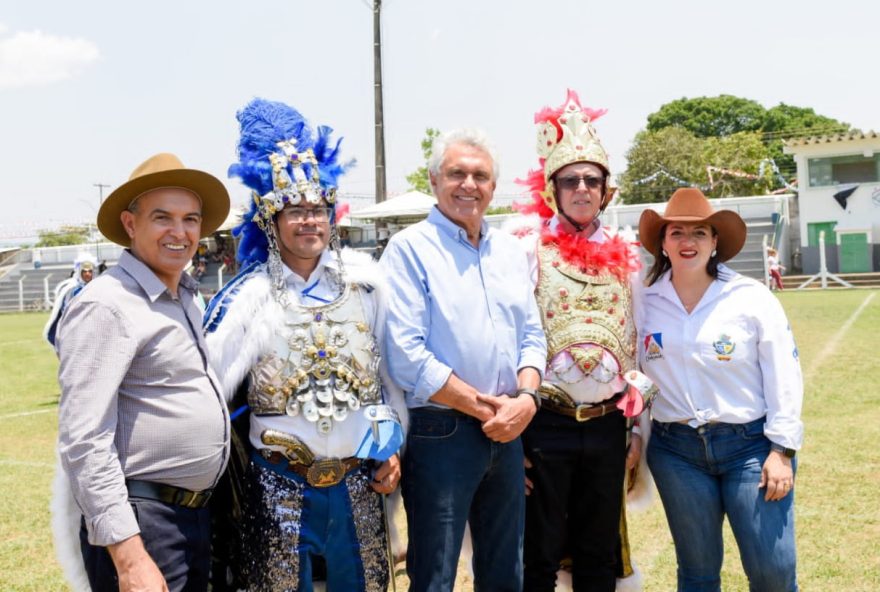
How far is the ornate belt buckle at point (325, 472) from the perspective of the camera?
2863 mm

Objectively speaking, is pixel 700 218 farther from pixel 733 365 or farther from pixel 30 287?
pixel 30 287

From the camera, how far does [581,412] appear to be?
11.4 feet

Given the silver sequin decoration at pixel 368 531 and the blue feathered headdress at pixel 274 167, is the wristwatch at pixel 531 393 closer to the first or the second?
the silver sequin decoration at pixel 368 531

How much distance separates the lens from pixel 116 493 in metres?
2.31

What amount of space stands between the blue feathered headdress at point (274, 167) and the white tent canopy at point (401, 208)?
483 inches

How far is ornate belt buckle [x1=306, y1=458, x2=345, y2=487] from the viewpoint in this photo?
9.39ft

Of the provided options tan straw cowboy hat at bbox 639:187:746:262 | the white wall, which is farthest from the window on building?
tan straw cowboy hat at bbox 639:187:746:262

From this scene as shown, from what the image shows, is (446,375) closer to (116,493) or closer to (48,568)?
(116,493)

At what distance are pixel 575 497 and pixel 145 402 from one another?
1964 millimetres

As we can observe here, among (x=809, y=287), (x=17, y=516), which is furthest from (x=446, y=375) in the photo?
(x=809, y=287)

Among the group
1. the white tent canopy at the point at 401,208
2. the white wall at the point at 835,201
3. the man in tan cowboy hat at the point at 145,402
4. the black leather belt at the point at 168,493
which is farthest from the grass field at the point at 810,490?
the white wall at the point at 835,201

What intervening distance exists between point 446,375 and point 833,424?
589 centimetres

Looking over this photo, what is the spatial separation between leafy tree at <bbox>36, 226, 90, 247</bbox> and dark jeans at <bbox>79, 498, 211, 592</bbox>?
50.3 metres

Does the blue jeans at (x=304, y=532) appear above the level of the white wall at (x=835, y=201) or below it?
below
